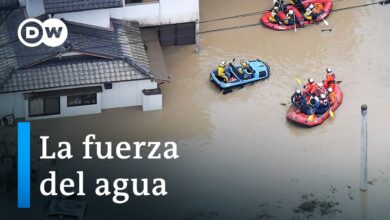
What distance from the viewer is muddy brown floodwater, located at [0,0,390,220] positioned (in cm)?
3825

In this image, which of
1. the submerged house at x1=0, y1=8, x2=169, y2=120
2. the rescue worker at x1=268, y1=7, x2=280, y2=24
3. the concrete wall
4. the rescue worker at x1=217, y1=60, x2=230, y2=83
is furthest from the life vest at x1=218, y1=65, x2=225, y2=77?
the rescue worker at x1=268, y1=7, x2=280, y2=24

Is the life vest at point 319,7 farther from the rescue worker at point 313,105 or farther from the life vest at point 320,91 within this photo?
the rescue worker at point 313,105

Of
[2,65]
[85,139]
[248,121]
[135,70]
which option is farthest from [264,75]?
[2,65]

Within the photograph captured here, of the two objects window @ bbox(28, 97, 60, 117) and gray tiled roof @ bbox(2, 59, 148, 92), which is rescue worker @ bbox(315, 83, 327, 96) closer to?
gray tiled roof @ bbox(2, 59, 148, 92)

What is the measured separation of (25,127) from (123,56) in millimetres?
7134

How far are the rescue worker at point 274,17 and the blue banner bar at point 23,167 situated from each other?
17275 mm

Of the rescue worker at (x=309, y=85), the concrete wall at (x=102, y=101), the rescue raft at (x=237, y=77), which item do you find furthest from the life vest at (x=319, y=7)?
the concrete wall at (x=102, y=101)

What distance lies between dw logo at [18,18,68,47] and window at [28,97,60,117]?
2.58 metres

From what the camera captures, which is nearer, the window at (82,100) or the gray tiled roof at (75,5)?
the gray tiled roof at (75,5)

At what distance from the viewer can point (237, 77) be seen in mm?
44938

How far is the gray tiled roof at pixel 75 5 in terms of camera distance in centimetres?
4222

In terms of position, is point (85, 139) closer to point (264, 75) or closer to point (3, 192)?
point (3, 192)

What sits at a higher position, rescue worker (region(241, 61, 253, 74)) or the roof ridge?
the roof ridge

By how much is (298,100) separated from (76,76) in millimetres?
10501
